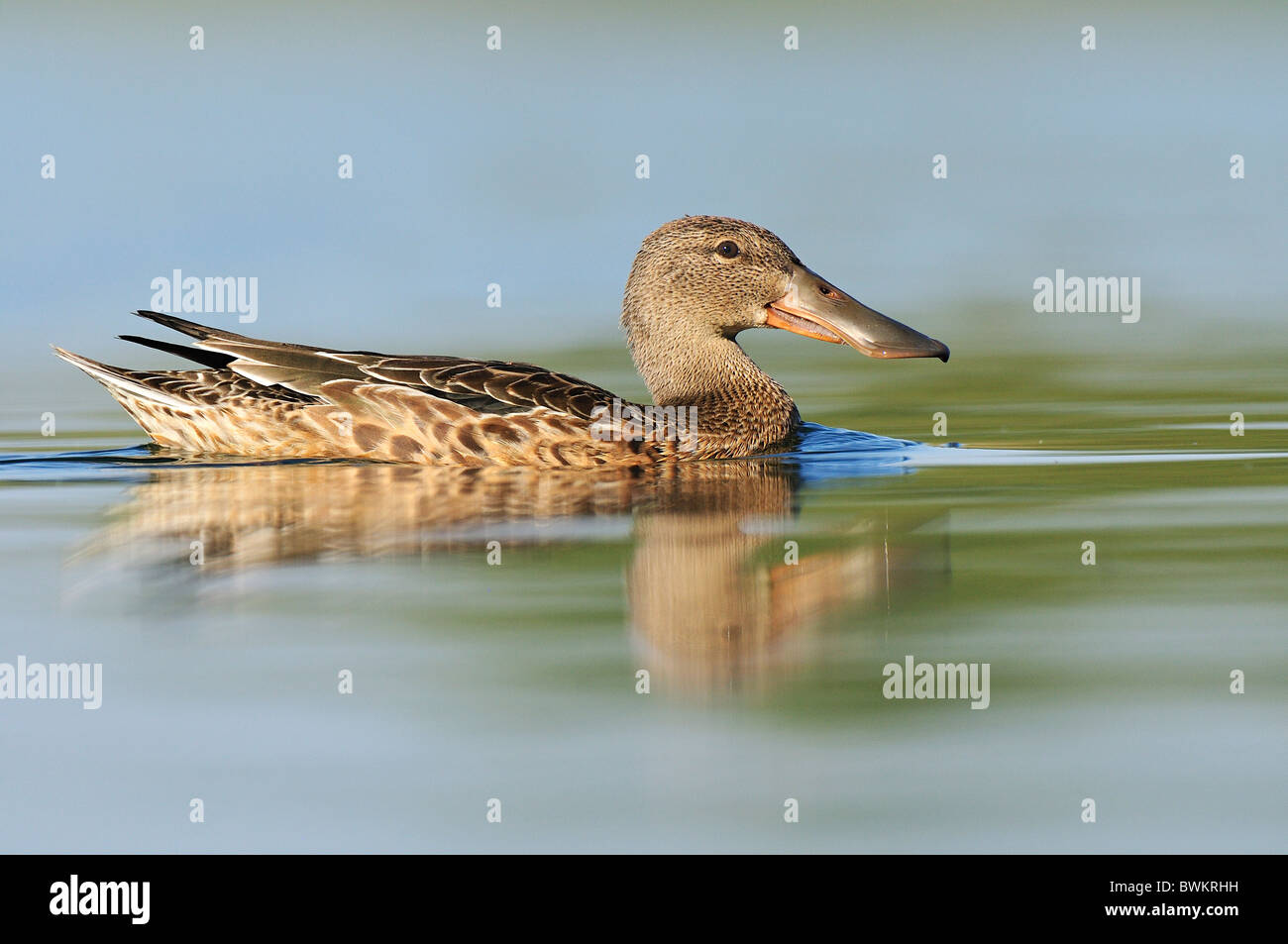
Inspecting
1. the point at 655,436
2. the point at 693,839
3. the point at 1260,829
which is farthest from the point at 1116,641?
the point at 655,436

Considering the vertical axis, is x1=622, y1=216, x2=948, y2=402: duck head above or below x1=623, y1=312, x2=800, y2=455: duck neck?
above

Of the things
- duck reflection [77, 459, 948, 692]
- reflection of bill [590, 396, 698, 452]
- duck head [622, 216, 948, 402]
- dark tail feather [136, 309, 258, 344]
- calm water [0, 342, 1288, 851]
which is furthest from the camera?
duck head [622, 216, 948, 402]

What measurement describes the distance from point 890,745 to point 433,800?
1234 mm

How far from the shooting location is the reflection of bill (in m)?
10.0

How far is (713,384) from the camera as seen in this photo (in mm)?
10930

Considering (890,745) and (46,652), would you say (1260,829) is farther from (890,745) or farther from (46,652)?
(46,652)

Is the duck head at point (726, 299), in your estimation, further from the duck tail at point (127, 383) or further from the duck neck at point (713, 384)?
the duck tail at point (127, 383)

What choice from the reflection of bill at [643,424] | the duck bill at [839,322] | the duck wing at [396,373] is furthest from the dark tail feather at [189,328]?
the duck bill at [839,322]

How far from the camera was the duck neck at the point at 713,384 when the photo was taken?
34.6 feet

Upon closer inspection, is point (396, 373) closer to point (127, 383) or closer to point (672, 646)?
point (127, 383)

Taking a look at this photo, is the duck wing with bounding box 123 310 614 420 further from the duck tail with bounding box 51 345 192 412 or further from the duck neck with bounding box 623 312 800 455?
the duck neck with bounding box 623 312 800 455

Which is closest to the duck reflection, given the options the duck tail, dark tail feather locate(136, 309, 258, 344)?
the duck tail

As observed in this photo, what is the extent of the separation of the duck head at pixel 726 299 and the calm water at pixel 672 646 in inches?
46.1

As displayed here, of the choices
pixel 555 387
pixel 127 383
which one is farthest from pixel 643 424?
pixel 127 383
